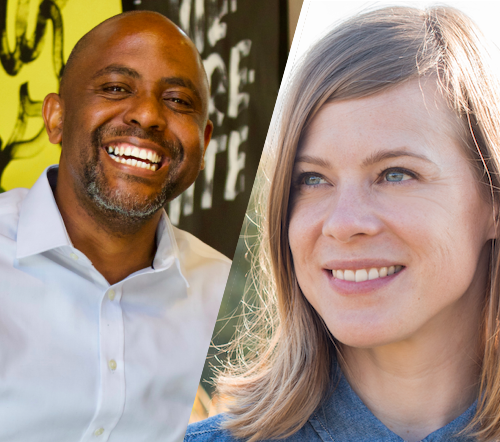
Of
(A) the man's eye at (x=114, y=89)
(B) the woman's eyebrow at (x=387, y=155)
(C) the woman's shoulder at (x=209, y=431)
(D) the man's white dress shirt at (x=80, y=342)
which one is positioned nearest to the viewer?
(B) the woman's eyebrow at (x=387, y=155)

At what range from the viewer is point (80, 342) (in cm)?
100

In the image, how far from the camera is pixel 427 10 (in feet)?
1.98

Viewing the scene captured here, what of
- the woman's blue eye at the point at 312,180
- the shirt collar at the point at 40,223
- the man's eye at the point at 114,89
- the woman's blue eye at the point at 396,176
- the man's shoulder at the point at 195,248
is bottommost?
the man's shoulder at the point at 195,248

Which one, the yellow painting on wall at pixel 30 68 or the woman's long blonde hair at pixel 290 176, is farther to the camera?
the yellow painting on wall at pixel 30 68

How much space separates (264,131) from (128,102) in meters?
0.37

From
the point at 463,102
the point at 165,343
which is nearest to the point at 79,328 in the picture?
the point at 165,343

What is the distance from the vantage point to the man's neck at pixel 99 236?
110 cm

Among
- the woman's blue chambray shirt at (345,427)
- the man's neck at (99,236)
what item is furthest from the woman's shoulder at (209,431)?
the man's neck at (99,236)

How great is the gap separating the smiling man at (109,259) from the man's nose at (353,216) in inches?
24.8

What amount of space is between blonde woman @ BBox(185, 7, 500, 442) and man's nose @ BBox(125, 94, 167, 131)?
0.50 m

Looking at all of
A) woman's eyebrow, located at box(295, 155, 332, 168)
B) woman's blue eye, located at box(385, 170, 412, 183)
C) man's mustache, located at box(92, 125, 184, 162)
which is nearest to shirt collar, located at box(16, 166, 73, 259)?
man's mustache, located at box(92, 125, 184, 162)

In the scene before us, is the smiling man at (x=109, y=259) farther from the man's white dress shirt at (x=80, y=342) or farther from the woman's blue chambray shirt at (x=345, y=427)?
the woman's blue chambray shirt at (x=345, y=427)

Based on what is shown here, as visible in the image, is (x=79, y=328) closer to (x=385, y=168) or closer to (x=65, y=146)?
(x=65, y=146)

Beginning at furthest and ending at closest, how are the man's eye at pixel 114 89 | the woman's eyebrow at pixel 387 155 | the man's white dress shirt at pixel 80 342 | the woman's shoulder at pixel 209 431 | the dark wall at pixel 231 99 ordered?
the dark wall at pixel 231 99
the man's eye at pixel 114 89
the man's white dress shirt at pixel 80 342
the woman's shoulder at pixel 209 431
the woman's eyebrow at pixel 387 155
